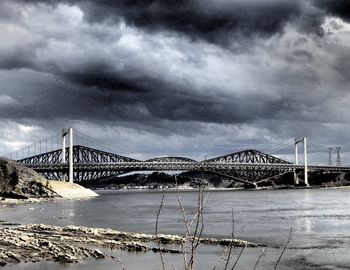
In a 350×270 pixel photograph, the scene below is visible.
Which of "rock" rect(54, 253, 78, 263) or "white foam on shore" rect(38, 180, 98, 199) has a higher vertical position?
"white foam on shore" rect(38, 180, 98, 199)

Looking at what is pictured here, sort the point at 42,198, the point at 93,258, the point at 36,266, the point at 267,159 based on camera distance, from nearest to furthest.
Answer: the point at 36,266, the point at 93,258, the point at 42,198, the point at 267,159

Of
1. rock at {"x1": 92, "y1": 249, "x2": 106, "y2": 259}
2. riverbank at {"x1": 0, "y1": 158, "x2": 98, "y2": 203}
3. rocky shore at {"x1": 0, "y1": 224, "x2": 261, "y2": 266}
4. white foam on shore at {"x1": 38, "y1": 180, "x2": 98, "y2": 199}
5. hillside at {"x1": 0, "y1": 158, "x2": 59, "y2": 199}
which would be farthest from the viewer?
white foam on shore at {"x1": 38, "y1": 180, "x2": 98, "y2": 199}

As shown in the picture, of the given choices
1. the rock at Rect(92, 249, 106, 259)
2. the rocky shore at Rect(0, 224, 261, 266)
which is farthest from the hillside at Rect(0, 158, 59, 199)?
the rock at Rect(92, 249, 106, 259)

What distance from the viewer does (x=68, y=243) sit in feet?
78.6

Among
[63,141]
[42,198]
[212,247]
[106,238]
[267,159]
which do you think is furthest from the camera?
[267,159]

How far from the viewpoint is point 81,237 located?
25.8m

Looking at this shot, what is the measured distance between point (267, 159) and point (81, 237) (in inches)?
5817

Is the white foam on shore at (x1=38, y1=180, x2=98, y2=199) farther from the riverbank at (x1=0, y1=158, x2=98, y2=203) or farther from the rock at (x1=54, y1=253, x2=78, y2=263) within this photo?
the rock at (x1=54, y1=253, x2=78, y2=263)

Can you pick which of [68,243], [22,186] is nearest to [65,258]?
[68,243]

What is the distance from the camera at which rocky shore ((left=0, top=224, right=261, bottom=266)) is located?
2059 cm

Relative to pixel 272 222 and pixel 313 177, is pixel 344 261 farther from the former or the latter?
pixel 313 177

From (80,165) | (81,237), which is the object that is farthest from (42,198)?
(81,237)

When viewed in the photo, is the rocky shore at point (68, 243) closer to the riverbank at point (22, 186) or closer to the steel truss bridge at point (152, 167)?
the riverbank at point (22, 186)

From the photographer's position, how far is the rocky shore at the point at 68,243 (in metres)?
20.6
